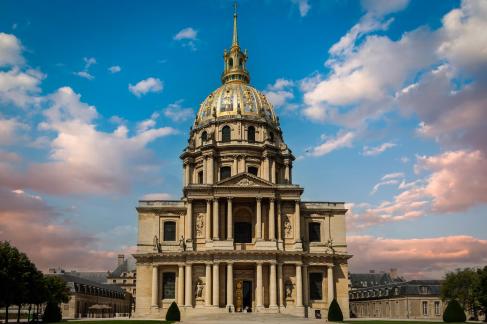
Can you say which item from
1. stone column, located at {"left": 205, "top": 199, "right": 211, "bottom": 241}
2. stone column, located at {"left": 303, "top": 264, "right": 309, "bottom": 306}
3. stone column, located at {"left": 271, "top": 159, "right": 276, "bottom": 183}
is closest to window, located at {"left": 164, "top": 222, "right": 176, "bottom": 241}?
stone column, located at {"left": 205, "top": 199, "right": 211, "bottom": 241}

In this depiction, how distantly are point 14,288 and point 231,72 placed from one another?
49045 mm

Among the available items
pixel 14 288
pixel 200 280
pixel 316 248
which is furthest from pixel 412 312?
pixel 14 288

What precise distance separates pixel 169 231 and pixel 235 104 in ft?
73.6

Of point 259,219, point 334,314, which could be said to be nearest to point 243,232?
point 259,219

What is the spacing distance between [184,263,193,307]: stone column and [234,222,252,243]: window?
23.4 feet

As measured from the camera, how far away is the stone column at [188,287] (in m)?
64.5

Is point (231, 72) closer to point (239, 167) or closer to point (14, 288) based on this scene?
point (239, 167)

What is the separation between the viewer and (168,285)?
67375 mm

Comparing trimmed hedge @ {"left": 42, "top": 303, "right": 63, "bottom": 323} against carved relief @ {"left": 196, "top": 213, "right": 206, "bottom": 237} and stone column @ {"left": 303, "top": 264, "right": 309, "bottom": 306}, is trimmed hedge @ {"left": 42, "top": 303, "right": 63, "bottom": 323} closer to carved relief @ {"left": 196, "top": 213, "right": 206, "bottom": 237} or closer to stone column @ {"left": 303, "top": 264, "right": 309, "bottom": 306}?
carved relief @ {"left": 196, "top": 213, "right": 206, "bottom": 237}

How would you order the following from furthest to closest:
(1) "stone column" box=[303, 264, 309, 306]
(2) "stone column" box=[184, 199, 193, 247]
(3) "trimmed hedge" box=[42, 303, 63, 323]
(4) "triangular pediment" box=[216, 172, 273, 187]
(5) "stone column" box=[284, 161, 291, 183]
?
1. (5) "stone column" box=[284, 161, 291, 183]
2. (4) "triangular pediment" box=[216, 172, 273, 187]
3. (2) "stone column" box=[184, 199, 193, 247]
4. (1) "stone column" box=[303, 264, 309, 306]
5. (3) "trimmed hedge" box=[42, 303, 63, 323]

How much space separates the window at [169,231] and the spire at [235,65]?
28.2 m

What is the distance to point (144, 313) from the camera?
66.1m

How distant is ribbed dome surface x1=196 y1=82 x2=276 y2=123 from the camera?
81.9 meters

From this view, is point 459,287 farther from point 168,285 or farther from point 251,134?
point 168,285
